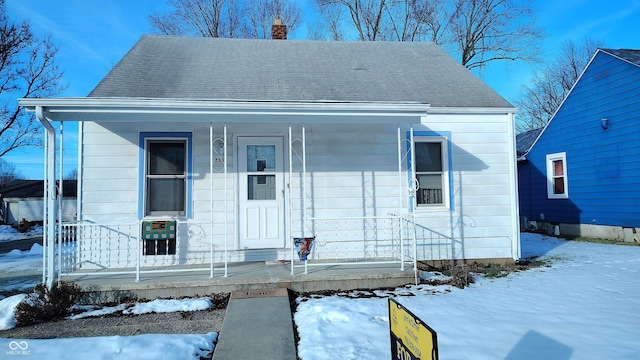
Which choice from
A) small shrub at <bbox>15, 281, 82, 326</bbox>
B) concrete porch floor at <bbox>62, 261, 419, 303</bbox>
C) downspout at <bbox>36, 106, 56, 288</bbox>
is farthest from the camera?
concrete porch floor at <bbox>62, 261, 419, 303</bbox>

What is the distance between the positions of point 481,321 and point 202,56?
7401 mm

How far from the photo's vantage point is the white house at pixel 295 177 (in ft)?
20.5

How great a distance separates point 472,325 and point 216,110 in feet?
13.5

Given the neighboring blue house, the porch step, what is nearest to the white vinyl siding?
the porch step

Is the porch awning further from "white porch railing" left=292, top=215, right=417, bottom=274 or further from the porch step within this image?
the porch step

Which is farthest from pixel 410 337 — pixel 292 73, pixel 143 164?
pixel 292 73

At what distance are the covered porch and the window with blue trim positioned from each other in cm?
40

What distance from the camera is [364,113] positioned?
18.2 feet

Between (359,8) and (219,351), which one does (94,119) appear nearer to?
(219,351)

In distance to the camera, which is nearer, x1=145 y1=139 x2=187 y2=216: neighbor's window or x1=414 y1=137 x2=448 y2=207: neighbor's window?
x1=145 y1=139 x2=187 y2=216: neighbor's window

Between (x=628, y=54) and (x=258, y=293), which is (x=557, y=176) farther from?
(x=258, y=293)

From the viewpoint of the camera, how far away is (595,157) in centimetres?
1120

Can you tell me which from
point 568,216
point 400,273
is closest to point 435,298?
point 400,273

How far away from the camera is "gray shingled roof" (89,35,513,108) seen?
22.4 feet
